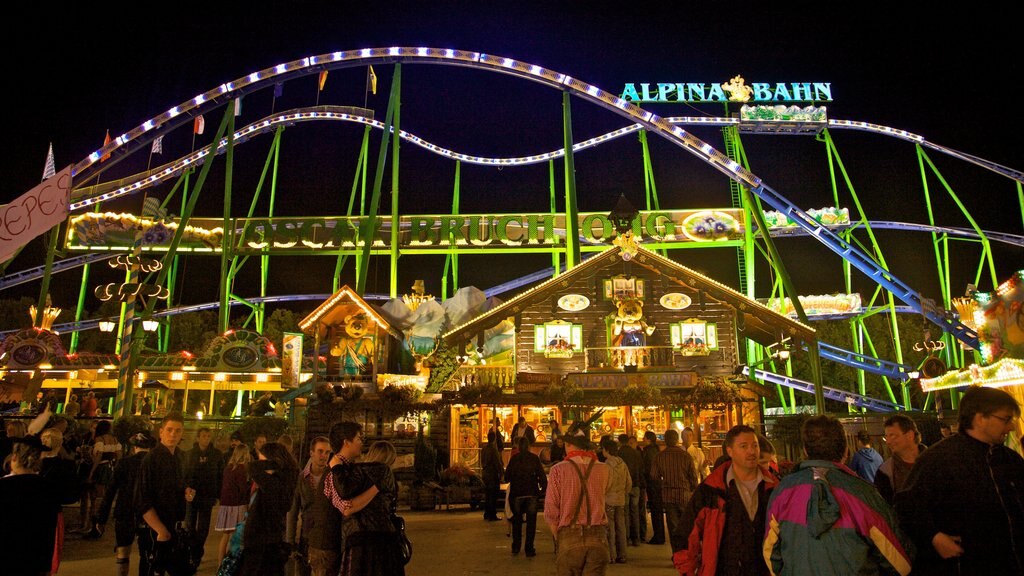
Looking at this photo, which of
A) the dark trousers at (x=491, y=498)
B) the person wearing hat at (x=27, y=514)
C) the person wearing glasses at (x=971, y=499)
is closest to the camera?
the person wearing glasses at (x=971, y=499)

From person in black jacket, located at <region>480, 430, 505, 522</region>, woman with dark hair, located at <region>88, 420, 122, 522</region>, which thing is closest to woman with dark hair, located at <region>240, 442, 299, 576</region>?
woman with dark hair, located at <region>88, 420, 122, 522</region>

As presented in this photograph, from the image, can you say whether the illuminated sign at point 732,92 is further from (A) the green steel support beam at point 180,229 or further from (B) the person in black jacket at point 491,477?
(B) the person in black jacket at point 491,477

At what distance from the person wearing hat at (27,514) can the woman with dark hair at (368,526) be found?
1.67 meters

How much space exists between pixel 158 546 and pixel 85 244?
1235 inches

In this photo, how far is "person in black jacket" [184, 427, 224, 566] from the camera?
26.3ft

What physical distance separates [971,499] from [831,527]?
0.93 metres

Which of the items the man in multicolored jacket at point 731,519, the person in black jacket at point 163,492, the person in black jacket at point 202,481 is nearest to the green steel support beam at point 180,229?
the person in black jacket at point 202,481

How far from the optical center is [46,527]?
391cm

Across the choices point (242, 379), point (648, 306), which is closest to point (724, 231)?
point (648, 306)

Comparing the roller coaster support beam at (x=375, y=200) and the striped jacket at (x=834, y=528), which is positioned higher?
the roller coaster support beam at (x=375, y=200)

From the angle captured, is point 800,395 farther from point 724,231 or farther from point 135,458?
point 135,458

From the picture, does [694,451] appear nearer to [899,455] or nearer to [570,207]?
[899,455]

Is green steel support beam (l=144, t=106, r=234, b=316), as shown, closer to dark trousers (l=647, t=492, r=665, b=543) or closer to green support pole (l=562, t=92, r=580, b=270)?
green support pole (l=562, t=92, r=580, b=270)

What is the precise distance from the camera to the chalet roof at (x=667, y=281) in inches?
794
